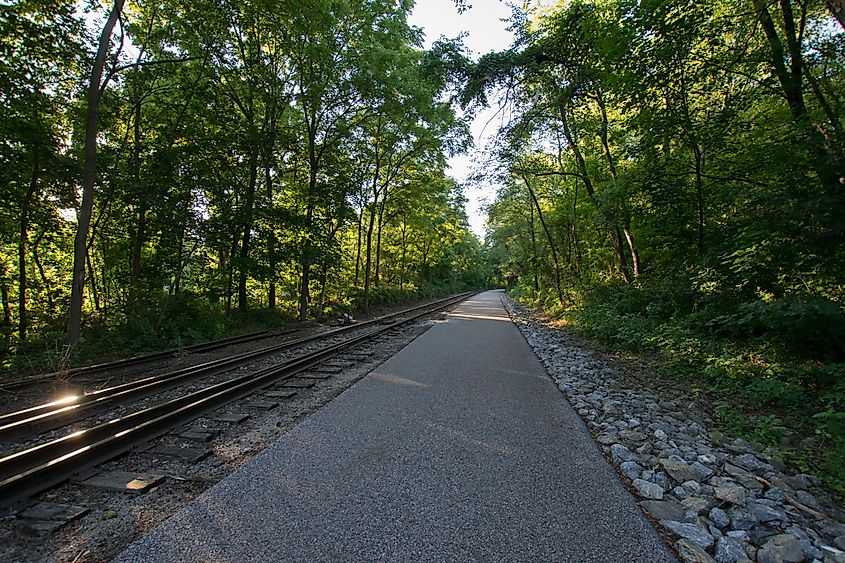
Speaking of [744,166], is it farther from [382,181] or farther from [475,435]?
[382,181]

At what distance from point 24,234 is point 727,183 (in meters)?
16.0

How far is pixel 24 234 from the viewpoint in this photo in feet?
30.6

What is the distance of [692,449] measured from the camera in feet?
11.8

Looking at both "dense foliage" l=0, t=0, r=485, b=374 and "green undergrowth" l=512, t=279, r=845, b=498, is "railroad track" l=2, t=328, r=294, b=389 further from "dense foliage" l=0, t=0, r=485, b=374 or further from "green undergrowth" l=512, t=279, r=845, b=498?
"green undergrowth" l=512, t=279, r=845, b=498

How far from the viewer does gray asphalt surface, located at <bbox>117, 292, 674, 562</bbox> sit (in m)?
2.28

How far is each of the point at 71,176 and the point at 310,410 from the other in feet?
31.6

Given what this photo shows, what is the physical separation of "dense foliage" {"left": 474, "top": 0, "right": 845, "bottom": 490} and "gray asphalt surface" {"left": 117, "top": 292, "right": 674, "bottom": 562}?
1892 mm

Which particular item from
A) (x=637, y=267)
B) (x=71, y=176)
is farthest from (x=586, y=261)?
(x=71, y=176)

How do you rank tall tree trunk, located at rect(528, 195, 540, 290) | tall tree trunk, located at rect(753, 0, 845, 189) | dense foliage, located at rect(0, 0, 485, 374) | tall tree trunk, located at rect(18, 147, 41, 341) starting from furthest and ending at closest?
tall tree trunk, located at rect(528, 195, 540, 290)
tall tree trunk, located at rect(18, 147, 41, 341)
dense foliage, located at rect(0, 0, 485, 374)
tall tree trunk, located at rect(753, 0, 845, 189)

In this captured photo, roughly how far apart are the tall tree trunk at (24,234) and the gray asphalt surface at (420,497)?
9.85 meters

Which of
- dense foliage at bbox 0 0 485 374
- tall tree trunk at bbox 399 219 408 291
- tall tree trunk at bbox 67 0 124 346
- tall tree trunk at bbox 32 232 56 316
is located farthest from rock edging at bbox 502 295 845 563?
tall tree trunk at bbox 399 219 408 291

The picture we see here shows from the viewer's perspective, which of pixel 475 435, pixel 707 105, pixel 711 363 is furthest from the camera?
pixel 707 105

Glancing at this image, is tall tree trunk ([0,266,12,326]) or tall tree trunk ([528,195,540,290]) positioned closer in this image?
tall tree trunk ([0,266,12,326])

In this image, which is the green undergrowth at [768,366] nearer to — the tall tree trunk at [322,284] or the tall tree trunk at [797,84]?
the tall tree trunk at [797,84]
